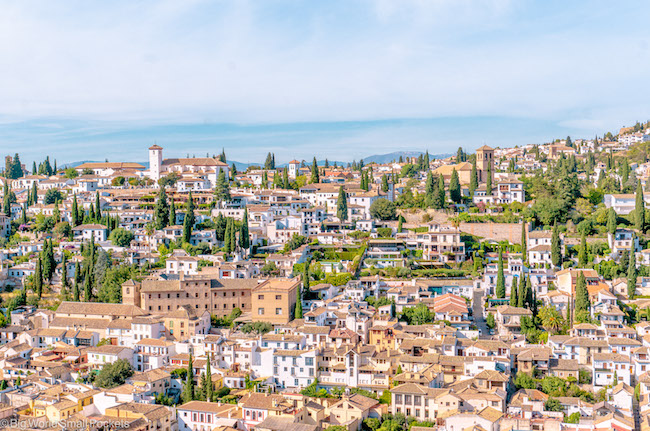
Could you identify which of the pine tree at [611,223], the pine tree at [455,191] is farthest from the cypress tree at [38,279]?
the pine tree at [611,223]

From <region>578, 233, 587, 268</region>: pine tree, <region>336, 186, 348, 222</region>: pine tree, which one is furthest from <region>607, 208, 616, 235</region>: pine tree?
<region>336, 186, 348, 222</region>: pine tree

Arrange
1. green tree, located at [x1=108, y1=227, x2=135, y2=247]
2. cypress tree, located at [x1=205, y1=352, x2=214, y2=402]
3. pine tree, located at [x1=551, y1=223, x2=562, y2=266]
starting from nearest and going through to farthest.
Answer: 1. cypress tree, located at [x1=205, y1=352, x2=214, y2=402]
2. pine tree, located at [x1=551, y1=223, x2=562, y2=266]
3. green tree, located at [x1=108, y1=227, x2=135, y2=247]

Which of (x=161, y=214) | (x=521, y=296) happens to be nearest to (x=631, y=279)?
(x=521, y=296)

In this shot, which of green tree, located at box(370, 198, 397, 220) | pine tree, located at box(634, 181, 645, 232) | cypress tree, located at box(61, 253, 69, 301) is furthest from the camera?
green tree, located at box(370, 198, 397, 220)

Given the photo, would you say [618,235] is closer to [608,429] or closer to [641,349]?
[641,349]

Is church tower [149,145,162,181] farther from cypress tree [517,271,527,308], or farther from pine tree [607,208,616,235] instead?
cypress tree [517,271,527,308]

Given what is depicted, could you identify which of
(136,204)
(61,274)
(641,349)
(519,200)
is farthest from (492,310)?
(136,204)

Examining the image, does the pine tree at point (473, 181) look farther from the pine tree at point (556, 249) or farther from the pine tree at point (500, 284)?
the pine tree at point (500, 284)

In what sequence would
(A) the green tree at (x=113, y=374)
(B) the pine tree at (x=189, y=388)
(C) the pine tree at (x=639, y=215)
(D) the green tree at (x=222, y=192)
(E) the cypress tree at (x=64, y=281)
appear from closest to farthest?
(B) the pine tree at (x=189, y=388)
(A) the green tree at (x=113, y=374)
(E) the cypress tree at (x=64, y=281)
(C) the pine tree at (x=639, y=215)
(D) the green tree at (x=222, y=192)

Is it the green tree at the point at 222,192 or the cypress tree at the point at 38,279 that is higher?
the green tree at the point at 222,192
